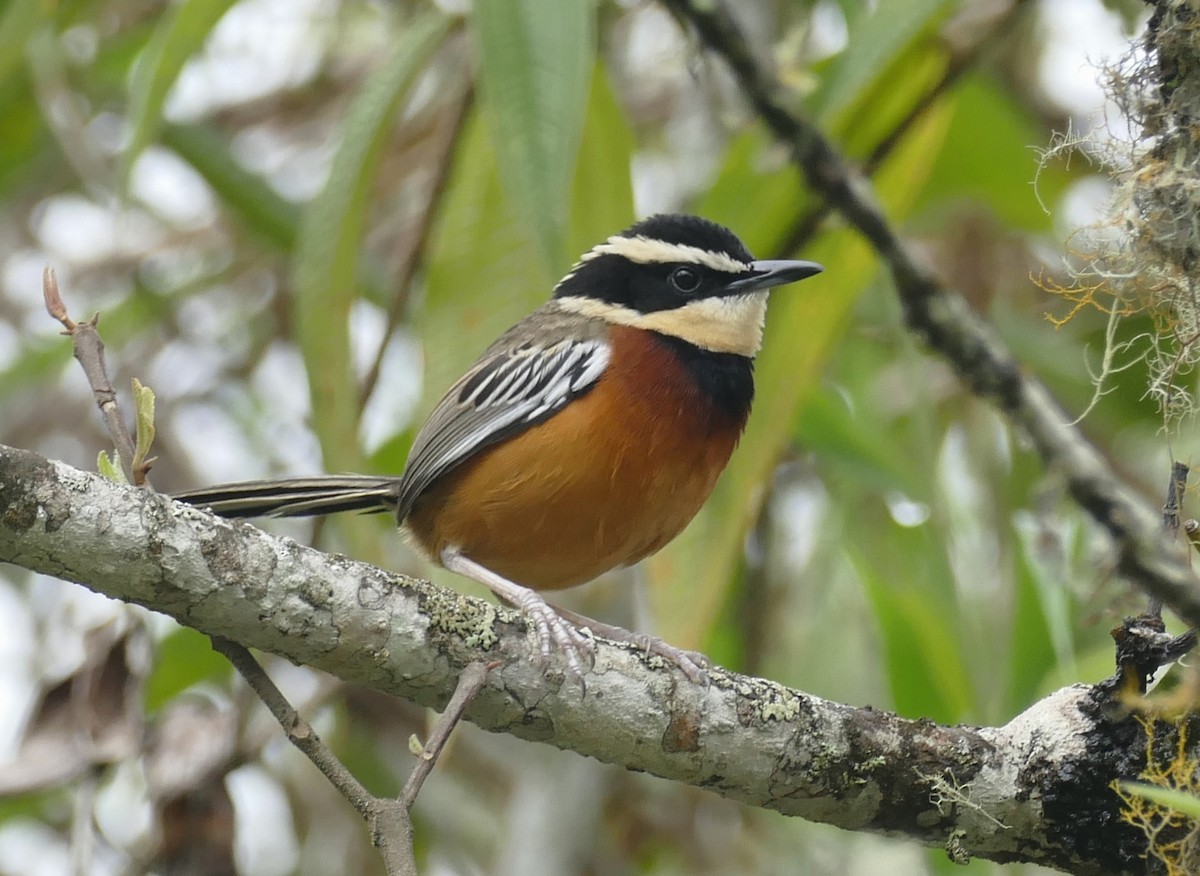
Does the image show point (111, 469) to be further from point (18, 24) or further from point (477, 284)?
point (18, 24)

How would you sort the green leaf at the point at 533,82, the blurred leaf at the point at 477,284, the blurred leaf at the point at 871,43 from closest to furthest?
the green leaf at the point at 533,82
the blurred leaf at the point at 871,43
the blurred leaf at the point at 477,284

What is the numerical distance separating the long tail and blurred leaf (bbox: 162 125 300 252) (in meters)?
1.65

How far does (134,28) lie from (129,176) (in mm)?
3357

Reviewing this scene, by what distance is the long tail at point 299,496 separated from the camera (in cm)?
410

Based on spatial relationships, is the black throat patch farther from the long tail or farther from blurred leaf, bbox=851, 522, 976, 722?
the long tail

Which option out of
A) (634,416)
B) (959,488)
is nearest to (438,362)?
(634,416)

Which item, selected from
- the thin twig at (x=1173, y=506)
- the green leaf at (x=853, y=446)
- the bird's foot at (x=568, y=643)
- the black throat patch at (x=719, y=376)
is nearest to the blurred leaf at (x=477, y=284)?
the black throat patch at (x=719, y=376)

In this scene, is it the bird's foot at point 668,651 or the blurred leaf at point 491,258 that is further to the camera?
the blurred leaf at point 491,258

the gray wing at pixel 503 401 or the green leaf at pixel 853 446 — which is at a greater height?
the green leaf at pixel 853 446

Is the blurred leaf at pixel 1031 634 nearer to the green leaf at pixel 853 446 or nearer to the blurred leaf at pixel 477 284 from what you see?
the green leaf at pixel 853 446

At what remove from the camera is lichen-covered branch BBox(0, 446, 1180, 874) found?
9.30 feet

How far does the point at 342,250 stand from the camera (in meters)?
4.77

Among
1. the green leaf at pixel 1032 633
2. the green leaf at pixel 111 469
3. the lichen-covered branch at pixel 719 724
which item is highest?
the green leaf at pixel 1032 633

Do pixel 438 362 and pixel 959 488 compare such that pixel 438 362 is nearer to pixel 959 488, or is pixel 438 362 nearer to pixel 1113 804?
pixel 1113 804
